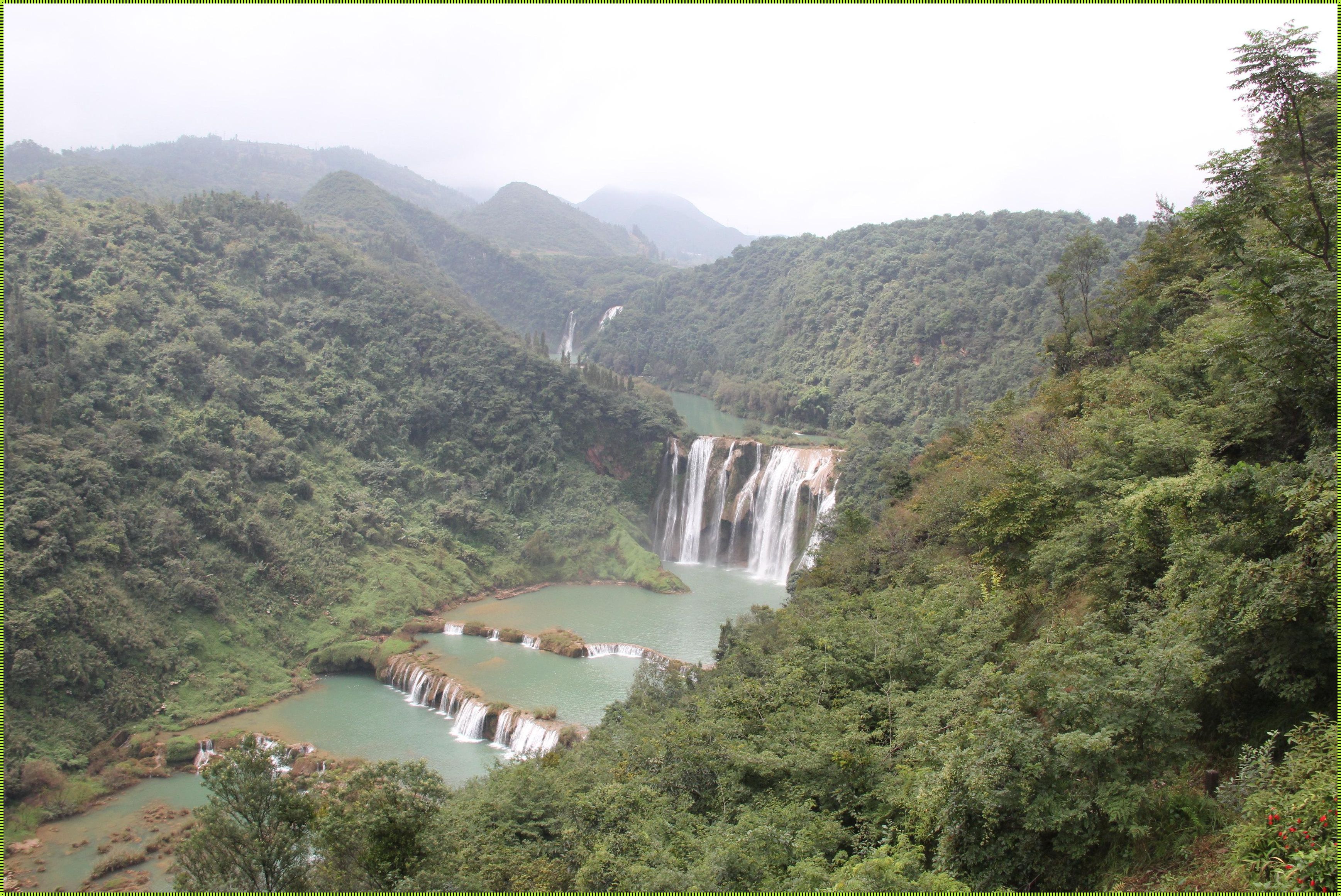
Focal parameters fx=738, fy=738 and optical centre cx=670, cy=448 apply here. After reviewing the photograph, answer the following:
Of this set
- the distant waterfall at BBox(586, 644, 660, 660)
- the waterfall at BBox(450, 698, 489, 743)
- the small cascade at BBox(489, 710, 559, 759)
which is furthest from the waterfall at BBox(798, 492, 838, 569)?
the waterfall at BBox(450, 698, 489, 743)

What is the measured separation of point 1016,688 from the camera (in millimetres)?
6887

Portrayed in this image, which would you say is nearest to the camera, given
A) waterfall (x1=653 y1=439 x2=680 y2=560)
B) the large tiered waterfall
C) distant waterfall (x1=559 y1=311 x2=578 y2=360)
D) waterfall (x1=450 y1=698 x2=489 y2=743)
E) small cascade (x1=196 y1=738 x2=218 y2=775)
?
small cascade (x1=196 y1=738 x2=218 y2=775)

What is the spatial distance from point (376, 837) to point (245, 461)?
966 inches

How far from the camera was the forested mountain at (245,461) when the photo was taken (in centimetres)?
2100

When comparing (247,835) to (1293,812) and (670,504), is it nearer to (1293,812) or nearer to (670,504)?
(1293,812)

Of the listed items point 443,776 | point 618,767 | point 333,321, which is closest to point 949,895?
point 618,767

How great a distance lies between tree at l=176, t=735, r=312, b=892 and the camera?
30.1ft

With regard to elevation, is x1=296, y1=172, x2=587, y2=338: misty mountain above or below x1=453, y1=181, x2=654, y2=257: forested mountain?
below

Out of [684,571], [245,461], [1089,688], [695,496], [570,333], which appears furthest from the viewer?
[570,333]

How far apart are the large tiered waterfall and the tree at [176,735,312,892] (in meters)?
23.8

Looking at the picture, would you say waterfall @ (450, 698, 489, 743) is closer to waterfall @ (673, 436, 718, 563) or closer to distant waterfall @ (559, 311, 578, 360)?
waterfall @ (673, 436, 718, 563)

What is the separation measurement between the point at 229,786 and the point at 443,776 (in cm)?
945

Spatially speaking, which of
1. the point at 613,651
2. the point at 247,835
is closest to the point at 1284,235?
the point at 247,835

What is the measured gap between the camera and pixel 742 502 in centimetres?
3572
